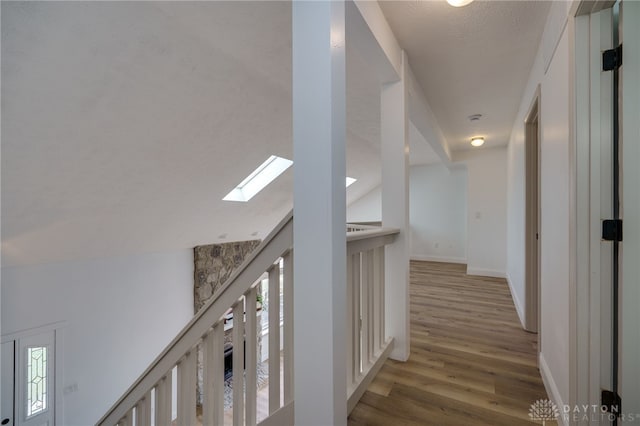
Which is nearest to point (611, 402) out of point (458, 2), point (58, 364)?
point (458, 2)

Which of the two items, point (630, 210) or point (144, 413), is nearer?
point (630, 210)

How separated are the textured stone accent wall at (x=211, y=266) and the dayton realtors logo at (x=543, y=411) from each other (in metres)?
4.79

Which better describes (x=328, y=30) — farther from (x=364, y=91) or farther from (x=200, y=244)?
(x=200, y=244)

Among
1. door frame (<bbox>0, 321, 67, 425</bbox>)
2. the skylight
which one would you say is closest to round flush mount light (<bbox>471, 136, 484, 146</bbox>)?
the skylight

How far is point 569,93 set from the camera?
114 centimetres

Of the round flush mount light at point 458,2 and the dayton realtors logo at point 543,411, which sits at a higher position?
the round flush mount light at point 458,2

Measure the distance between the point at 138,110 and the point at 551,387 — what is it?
3.47 metres

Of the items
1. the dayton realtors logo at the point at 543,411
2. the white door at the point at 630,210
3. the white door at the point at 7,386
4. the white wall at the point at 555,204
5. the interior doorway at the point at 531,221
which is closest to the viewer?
the white door at the point at 630,210

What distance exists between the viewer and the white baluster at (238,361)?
1220mm

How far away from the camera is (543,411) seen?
4.60 ft

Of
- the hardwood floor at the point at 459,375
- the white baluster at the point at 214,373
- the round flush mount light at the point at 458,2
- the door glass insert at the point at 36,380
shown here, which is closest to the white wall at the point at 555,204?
the hardwood floor at the point at 459,375

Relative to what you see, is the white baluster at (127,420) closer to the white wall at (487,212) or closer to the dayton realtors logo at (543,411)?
the dayton realtors logo at (543,411)

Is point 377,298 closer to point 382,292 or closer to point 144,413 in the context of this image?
point 382,292

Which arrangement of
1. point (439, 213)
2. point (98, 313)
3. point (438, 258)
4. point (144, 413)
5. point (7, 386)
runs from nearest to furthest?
point (144, 413)
point (7, 386)
point (98, 313)
point (438, 258)
point (439, 213)
